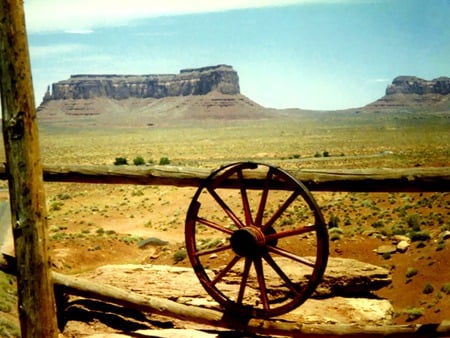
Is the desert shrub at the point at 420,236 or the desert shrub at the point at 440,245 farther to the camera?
the desert shrub at the point at 420,236

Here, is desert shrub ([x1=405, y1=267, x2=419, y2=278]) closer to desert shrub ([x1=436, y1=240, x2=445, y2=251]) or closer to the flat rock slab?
desert shrub ([x1=436, y1=240, x2=445, y2=251])

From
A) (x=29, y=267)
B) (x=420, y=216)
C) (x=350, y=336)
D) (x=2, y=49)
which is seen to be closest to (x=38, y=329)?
(x=29, y=267)

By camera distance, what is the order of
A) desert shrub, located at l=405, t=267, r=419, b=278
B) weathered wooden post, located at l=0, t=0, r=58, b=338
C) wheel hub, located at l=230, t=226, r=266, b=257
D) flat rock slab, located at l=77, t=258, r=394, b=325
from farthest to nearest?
desert shrub, located at l=405, t=267, r=419, b=278, flat rock slab, located at l=77, t=258, r=394, b=325, wheel hub, located at l=230, t=226, r=266, b=257, weathered wooden post, located at l=0, t=0, r=58, b=338

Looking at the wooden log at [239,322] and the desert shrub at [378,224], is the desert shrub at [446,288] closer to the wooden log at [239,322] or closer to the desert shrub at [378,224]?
the wooden log at [239,322]

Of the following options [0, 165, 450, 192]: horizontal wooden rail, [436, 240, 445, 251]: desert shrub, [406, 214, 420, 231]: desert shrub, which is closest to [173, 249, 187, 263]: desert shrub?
[436, 240, 445, 251]: desert shrub

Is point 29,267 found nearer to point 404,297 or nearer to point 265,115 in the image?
point 404,297

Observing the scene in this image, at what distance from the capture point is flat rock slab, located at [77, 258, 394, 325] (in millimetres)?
4930

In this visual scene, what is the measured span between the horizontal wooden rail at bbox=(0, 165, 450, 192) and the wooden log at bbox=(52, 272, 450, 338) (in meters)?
0.90

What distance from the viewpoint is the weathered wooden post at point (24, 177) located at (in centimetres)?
330

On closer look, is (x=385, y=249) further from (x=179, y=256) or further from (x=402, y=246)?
(x=179, y=256)

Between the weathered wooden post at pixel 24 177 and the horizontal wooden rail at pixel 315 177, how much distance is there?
74cm

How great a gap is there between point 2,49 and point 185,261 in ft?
27.1

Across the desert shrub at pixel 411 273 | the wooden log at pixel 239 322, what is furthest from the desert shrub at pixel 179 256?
the wooden log at pixel 239 322

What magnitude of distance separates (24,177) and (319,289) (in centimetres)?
351
